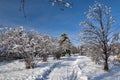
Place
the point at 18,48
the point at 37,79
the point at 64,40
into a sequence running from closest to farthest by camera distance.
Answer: the point at 37,79, the point at 18,48, the point at 64,40

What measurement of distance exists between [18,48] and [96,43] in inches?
439

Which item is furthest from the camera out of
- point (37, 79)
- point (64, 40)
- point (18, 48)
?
point (64, 40)

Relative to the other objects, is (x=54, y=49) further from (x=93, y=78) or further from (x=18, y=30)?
(x=93, y=78)

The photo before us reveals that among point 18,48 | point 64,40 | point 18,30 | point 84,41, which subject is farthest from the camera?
point 64,40

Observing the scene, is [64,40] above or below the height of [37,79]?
above

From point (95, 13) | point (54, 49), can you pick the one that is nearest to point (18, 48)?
point (95, 13)

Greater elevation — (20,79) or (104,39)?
(104,39)

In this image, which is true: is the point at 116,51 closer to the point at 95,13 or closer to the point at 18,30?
the point at 95,13

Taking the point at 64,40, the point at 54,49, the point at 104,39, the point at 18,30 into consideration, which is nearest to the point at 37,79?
the point at 104,39

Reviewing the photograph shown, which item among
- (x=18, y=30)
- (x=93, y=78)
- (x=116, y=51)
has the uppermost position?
(x=18, y=30)

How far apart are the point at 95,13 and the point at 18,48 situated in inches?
465

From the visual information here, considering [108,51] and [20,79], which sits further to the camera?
[108,51]

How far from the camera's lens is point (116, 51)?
997 inches

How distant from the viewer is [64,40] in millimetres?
86188
